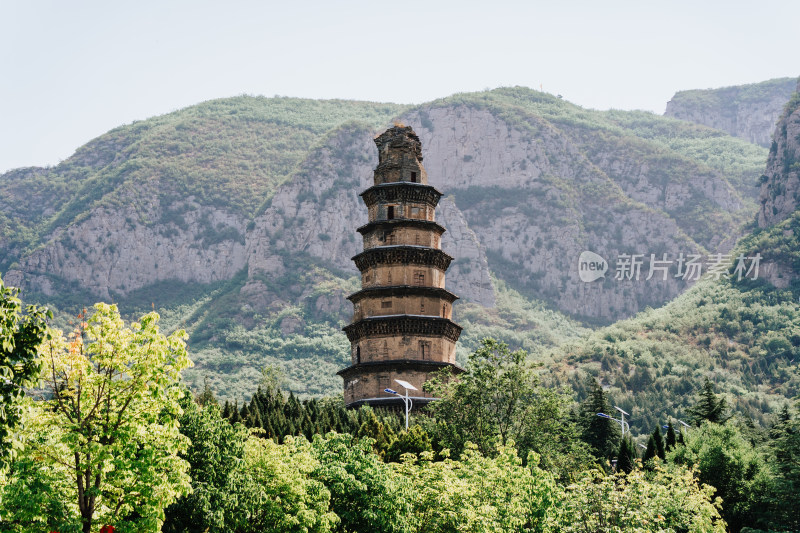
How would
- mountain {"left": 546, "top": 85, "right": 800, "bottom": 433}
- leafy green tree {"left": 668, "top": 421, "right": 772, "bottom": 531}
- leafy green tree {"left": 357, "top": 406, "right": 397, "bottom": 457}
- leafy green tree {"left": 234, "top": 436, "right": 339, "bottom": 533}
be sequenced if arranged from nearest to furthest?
leafy green tree {"left": 234, "top": 436, "right": 339, "bottom": 533}
leafy green tree {"left": 668, "top": 421, "right": 772, "bottom": 531}
leafy green tree {"left": 357, "top": 406, "right": 397, "bottom": 457}
mountain {"left": 546, "top": 85, "right": 800, "bottom": 433}

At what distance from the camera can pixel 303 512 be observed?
4069 cm

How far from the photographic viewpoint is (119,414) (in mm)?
31828

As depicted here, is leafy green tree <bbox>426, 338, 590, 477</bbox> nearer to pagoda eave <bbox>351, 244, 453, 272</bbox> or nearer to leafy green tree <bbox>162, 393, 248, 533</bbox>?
pagoda eave <bbox>351, 244, 453, 272</bbox>

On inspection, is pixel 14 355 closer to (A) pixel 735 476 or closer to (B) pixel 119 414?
(B) pixel 119 414

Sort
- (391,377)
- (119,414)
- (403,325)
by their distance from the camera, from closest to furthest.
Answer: (119,414), (391,377), (403,325)

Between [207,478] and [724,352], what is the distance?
155715 millimetres

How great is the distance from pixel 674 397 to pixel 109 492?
13708 centimetres

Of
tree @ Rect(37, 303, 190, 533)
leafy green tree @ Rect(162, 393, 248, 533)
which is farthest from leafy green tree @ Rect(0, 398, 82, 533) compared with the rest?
leafy green tree @ Rect(162, 393, 248, 533)

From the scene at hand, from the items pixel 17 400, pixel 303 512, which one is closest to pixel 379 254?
pixel 303 512

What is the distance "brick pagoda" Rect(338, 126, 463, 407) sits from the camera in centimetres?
7544

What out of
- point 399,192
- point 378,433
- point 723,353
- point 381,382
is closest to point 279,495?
point 378,433

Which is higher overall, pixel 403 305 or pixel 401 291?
pixel 401 291

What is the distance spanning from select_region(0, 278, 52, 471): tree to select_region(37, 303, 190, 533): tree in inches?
296

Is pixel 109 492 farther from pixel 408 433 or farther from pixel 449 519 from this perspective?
pixel 408 433
